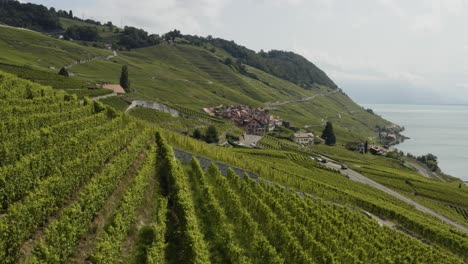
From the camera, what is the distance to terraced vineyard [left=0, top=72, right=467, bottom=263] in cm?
2122

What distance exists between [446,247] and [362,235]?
1762 cm

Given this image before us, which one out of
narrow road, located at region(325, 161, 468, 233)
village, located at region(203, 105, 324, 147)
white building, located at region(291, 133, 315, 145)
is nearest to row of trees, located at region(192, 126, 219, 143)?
narrow road, located at region(325, 161, 468, 233)

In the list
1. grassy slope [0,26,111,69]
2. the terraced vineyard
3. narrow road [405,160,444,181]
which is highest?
grassy slope [0,26,111,69]

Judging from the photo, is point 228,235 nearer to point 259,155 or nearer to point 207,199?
point 207,199

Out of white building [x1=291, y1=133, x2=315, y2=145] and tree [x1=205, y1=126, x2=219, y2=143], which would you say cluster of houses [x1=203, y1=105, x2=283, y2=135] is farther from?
tree [x1=205, y1=126, x2=219, y2=143]

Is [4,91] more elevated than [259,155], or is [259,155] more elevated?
[4,91]

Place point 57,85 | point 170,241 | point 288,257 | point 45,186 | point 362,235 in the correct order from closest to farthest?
point 45,186 < point 170,241 < point 288,257 < point 362,235 < point 57,85

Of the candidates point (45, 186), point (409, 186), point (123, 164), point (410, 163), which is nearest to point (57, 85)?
point (123, 164)

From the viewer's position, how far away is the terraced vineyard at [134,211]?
835 inches

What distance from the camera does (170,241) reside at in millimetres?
26469

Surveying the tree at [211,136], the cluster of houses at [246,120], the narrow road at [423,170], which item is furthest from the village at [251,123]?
the tree at [211,136]

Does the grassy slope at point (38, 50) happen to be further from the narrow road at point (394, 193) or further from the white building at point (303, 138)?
the narrow road at point (394, 193)

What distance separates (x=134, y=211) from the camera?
27297mm

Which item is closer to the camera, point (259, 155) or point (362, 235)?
point (362, 235)
